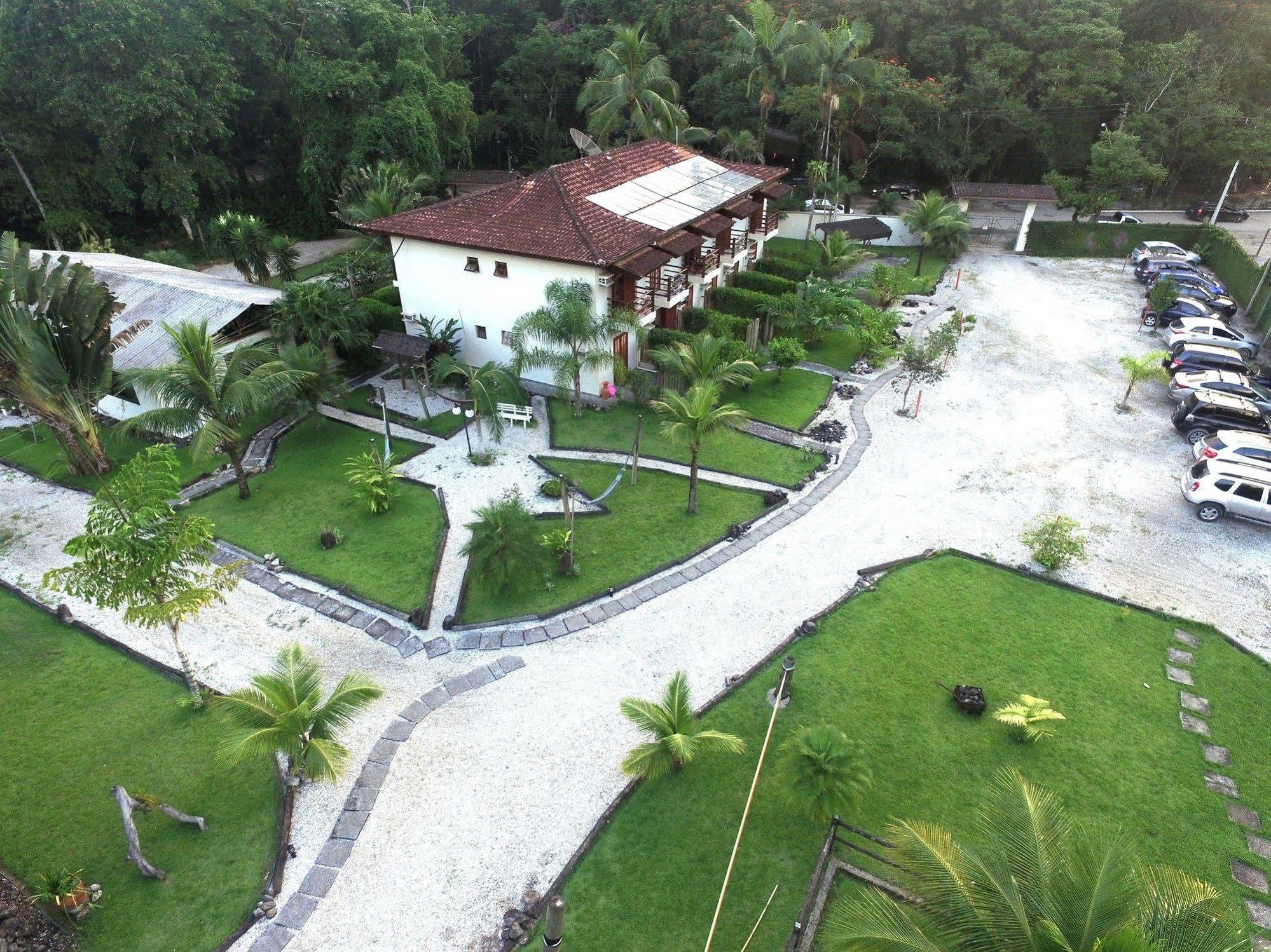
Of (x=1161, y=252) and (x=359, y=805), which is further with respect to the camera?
(x=1161, y=252)

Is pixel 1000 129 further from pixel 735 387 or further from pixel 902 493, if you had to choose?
pixel 902 493

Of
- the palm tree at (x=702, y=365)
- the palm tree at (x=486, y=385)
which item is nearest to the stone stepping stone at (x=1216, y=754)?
the palm tree at (x=702, y=365)

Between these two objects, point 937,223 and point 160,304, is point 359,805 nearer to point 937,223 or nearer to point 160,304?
point 160,304

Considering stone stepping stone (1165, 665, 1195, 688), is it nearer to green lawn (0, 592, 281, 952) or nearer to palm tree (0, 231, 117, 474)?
green lawn (0, 592, 281, 952)

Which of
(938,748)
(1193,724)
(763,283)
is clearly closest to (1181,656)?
(1193,724)

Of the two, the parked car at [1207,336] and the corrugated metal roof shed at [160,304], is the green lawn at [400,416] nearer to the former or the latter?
the corrugated metal roof shed at [160,304]
